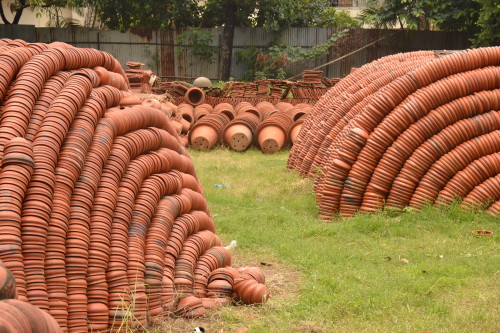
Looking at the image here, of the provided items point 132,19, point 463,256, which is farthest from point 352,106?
point 132,19

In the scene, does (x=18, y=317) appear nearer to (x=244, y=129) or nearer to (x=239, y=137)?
(x=239, y=137)

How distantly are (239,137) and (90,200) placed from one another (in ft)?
33.9

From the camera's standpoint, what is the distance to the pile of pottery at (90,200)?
10.7 ft

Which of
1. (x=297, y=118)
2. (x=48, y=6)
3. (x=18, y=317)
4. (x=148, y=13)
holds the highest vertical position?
(x=48, y=6)

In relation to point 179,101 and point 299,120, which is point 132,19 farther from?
point 299,120

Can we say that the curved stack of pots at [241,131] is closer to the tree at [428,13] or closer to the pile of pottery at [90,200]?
the pile of pottery at [90,200]

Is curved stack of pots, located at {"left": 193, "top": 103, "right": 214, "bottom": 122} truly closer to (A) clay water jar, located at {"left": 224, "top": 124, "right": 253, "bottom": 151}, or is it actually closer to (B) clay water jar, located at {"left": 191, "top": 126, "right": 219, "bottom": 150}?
(B) clay water jar, located at {"left": 191, "top": 126, "right": 219, "bottom": 150}

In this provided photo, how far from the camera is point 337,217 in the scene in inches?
302

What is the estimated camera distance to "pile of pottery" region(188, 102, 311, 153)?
13.9m

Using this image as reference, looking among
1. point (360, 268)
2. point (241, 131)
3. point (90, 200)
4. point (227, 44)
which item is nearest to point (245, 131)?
point (241, 131)

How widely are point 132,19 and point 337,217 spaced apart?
2316 centimetres

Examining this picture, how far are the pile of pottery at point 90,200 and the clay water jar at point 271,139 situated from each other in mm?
9161

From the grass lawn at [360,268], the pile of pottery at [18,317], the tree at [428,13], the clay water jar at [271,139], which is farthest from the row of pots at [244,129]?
the pile of pottery at [18,317]

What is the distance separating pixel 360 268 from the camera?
5.71 metres
